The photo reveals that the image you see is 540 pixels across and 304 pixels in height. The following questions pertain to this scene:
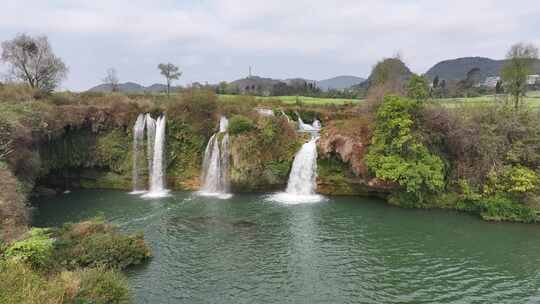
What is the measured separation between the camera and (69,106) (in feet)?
101

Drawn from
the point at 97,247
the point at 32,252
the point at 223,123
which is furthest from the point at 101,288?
the point at 223,123

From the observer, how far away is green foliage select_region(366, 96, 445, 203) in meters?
23.4

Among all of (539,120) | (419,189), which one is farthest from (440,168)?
(539,120)

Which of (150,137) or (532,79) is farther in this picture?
(532,79)

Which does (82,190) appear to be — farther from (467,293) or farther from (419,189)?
(467,293)

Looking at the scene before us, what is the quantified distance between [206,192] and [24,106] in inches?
581

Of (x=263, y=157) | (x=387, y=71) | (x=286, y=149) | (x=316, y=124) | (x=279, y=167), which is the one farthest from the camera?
(x=387, y=71)

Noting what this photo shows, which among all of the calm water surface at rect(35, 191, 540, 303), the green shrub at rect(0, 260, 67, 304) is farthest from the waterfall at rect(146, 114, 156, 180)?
the green shrub at rect(0, 260, 67, 304)

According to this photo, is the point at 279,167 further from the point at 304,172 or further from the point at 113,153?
the point at 113,153

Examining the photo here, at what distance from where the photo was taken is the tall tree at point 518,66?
33.2 m

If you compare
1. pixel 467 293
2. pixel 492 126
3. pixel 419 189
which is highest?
pixel 492 126

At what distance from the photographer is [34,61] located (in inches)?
1721

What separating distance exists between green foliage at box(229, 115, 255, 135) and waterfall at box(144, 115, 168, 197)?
6.36 meters

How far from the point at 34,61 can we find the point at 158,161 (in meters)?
25.2
